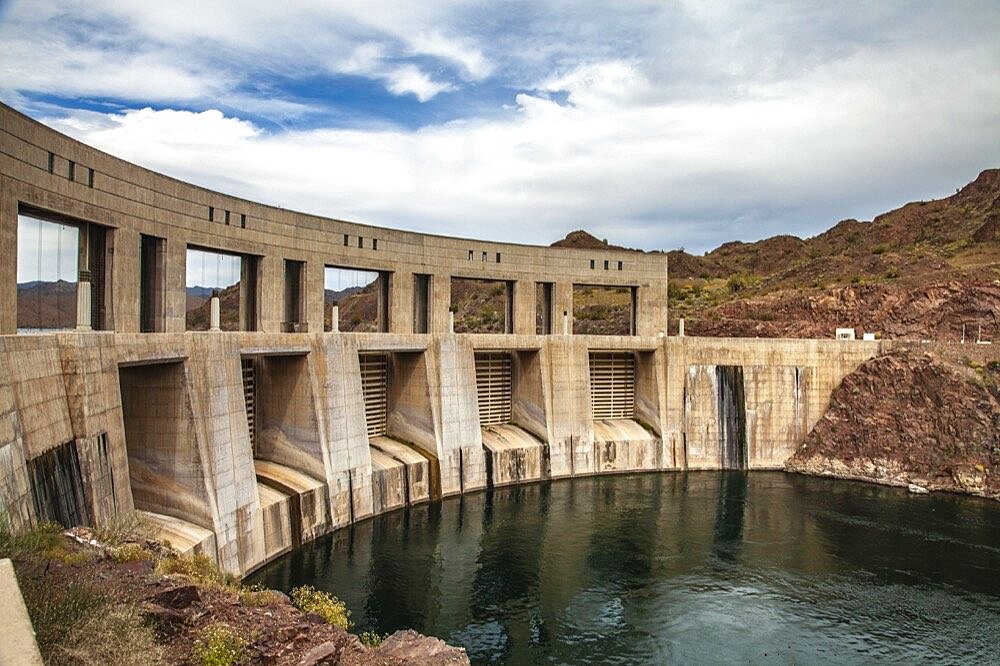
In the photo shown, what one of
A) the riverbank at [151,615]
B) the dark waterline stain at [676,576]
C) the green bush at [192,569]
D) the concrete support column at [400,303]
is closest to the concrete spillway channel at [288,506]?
the dark waterline stain at [676,576]

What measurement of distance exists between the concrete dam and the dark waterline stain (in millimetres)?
2683

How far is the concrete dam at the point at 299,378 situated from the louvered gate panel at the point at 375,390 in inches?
3.4

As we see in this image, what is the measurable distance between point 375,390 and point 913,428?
25324 millimetres

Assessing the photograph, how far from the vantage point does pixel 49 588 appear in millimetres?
8266

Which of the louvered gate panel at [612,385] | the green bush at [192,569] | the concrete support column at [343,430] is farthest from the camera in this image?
the louvered gate panel at [612,385]

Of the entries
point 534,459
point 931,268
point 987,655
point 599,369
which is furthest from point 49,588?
point 931,268

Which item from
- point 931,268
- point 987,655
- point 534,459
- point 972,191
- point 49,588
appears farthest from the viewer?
point 972,191

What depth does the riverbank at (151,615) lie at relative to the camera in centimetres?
783

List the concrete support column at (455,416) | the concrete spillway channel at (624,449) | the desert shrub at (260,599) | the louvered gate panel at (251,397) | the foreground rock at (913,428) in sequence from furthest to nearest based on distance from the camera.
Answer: the concrete spillway channel at (624,449), the foreground rock at (913,428), the concrete support column at (455,416), the louvered gate panel at (251,397), the desert shrub at (260,599)

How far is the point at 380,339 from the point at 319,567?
9.56 meters

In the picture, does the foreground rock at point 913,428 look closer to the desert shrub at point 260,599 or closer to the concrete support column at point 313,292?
the concrete support column at point 313,292

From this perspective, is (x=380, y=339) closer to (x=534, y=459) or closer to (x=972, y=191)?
(x=534, y=459)

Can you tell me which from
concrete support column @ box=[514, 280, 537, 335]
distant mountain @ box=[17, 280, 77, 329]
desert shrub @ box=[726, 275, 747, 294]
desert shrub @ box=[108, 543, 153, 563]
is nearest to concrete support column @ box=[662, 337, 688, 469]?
concrete support column @ box=[514, 280, 537, 335]

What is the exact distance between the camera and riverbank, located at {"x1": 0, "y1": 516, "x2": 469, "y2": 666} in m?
7.83
